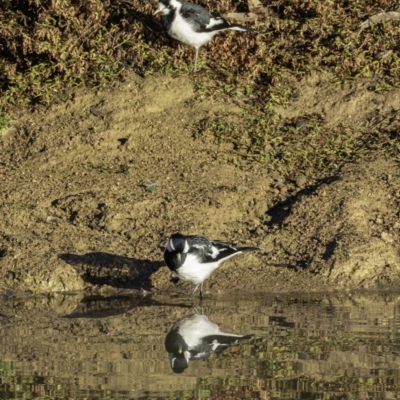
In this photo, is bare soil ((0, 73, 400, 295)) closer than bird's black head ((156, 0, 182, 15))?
Yes

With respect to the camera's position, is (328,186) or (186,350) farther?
(328,186)

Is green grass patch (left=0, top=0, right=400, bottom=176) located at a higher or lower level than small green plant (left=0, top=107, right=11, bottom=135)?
higher

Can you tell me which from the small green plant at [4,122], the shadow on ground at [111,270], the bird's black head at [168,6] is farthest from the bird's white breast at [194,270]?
the bird's black head at [168,6]

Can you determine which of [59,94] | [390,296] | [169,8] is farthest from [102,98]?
[390,296]

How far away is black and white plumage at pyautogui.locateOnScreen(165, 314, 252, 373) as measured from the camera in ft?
25.6

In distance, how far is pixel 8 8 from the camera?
12930 mm

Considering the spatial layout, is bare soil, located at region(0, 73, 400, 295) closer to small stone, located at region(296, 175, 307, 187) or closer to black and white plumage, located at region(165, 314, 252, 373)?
small stone, located at region(296, 175, 307, 187)

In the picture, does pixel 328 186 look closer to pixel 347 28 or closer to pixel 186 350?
pixel 347 28

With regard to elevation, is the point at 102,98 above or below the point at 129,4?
below

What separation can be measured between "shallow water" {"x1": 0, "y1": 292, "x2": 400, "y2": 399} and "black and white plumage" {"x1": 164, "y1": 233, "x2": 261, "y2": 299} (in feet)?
0.86

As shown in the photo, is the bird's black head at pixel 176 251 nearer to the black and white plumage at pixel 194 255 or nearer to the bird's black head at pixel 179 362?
the black and white plumage at pixel 194 255

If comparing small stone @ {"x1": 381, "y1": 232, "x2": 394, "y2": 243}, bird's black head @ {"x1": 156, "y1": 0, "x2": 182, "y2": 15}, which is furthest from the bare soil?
bird's black head @ {"x1": 156, "y1": 0, "x2": 182, "y2": 15}

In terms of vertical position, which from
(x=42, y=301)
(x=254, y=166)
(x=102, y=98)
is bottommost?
(x=42, y=301)

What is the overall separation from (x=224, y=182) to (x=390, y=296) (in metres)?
2.35
